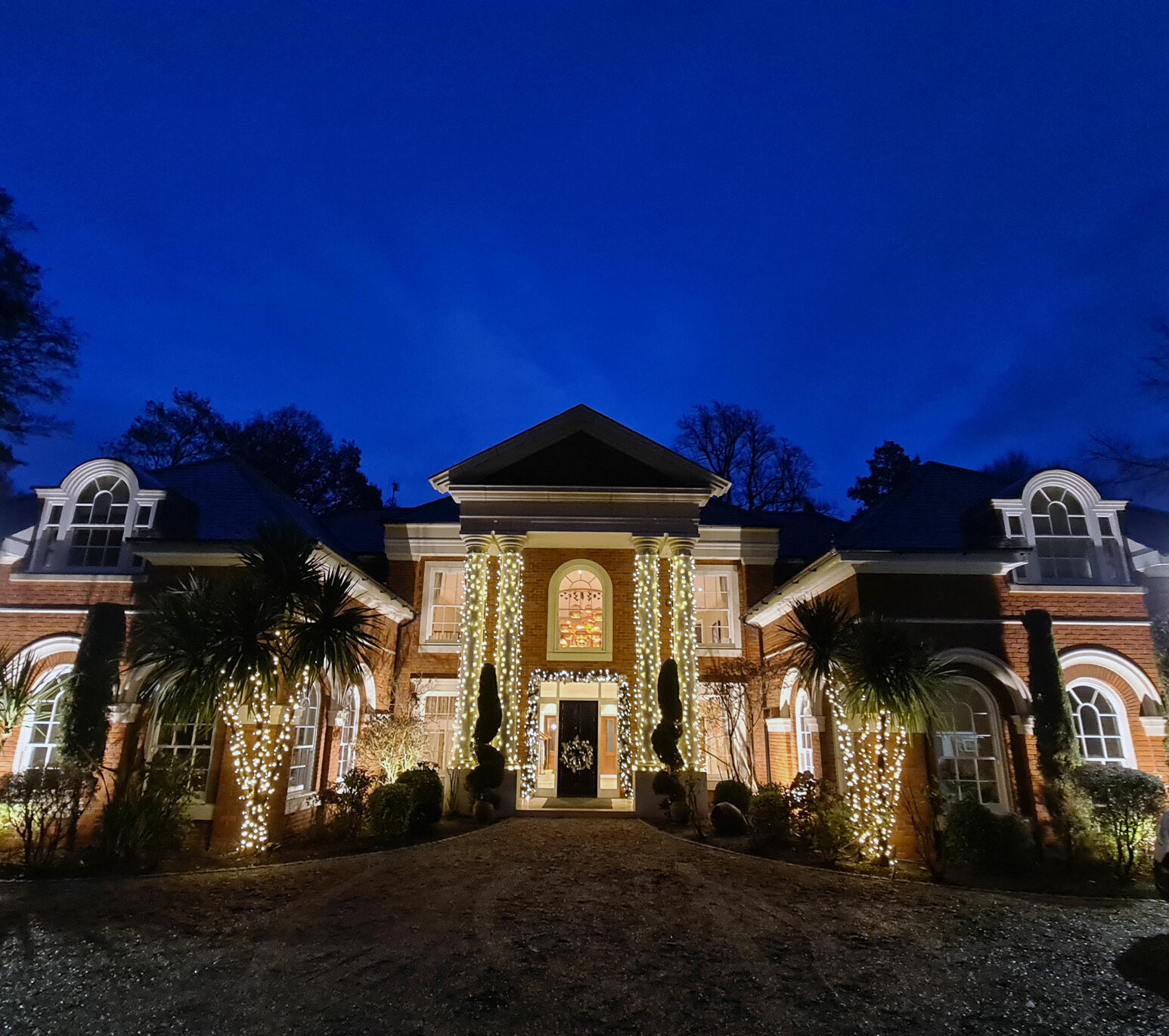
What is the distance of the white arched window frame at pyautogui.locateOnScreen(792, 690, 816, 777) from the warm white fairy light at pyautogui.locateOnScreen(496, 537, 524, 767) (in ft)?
20.1

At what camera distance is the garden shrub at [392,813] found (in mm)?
11469

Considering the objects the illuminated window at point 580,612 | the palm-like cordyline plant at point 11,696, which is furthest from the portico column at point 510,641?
the palm-like cordyline plant at point 11,696

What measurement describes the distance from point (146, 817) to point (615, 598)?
10548 millimetres

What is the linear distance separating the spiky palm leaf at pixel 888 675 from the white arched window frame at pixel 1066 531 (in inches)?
134

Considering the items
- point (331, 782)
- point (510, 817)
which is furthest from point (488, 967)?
point (331, 782)

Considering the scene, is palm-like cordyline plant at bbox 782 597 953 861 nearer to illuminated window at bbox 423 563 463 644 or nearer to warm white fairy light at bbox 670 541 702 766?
warm white fairy light at bbox 670 541 702 766

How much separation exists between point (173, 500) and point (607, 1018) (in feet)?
40.2

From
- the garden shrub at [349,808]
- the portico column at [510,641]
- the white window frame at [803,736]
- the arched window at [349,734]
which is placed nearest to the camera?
the garden shrub at [349,808]

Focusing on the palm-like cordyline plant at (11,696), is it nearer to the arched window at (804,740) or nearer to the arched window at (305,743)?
the arched window at (305,743)

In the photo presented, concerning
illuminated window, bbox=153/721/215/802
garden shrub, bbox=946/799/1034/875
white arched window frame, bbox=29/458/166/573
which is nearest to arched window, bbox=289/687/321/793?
illuminated window, bbox=153/721/215/802

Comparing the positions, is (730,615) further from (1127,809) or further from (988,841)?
(1127,809)

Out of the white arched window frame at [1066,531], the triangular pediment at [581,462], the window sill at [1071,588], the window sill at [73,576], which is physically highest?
the triangular pediment at [581,462]

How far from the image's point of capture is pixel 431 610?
17.3m

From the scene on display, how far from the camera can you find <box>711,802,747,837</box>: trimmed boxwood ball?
40.6 ft
